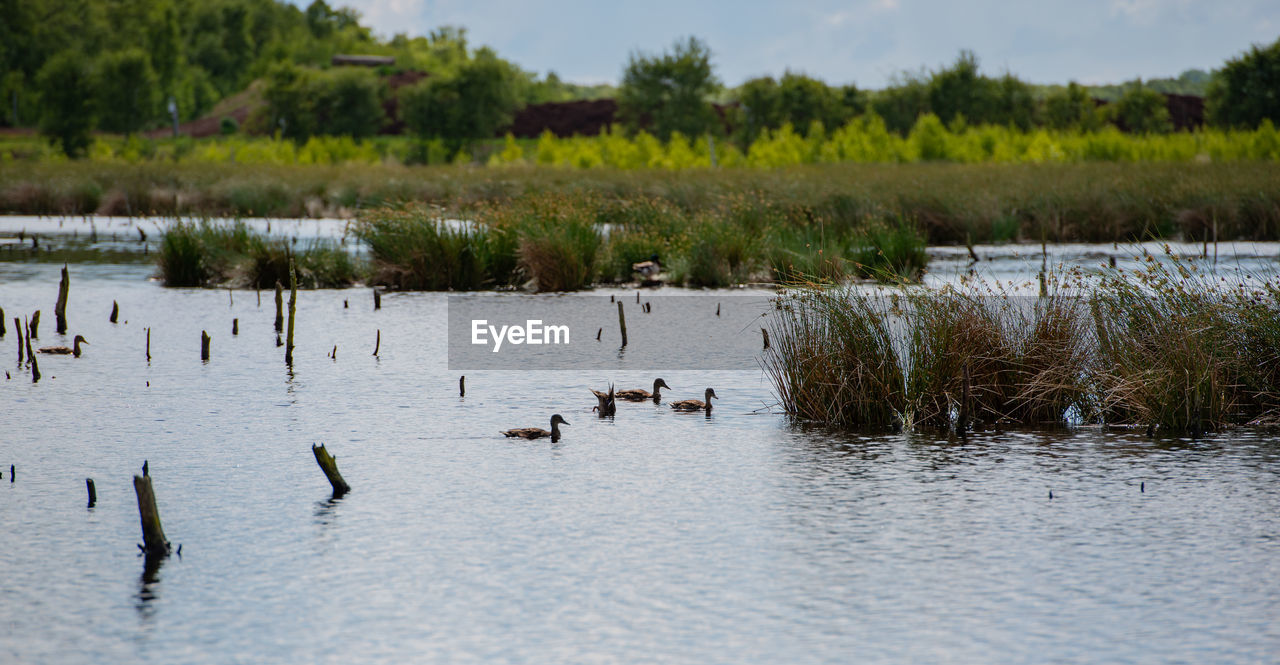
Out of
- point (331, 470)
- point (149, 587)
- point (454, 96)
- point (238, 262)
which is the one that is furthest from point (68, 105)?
point (149, 587)

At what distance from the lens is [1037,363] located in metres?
9.66

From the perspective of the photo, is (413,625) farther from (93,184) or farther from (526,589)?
(93,184)

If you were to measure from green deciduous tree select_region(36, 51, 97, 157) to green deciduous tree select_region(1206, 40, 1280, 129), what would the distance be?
62.4 m

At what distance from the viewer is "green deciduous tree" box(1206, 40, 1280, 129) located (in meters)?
66.2

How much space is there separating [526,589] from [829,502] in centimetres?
215

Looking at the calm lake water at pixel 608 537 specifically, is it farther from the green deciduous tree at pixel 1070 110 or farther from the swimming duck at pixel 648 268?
the green deciduous tree at pixel 1070 110

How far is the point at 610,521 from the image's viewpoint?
274 inches

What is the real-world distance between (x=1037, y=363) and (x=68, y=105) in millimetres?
76197

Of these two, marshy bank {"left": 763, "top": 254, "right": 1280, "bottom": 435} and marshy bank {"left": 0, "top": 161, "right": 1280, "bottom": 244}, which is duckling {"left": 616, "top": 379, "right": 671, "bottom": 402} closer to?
marshy bank {"left": 763, "top": 254, "right": 1280, "bottom": 435}

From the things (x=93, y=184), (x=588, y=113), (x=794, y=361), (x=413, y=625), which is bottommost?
(x=413, y=625)

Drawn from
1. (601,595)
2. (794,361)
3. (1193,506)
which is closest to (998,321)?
(794,361)

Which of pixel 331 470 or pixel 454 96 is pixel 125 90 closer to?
pixel 454 96

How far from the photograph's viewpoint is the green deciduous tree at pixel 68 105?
247 ft

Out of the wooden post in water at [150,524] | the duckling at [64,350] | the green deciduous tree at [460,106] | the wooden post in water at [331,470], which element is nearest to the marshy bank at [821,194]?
the duckling at [64,350]
